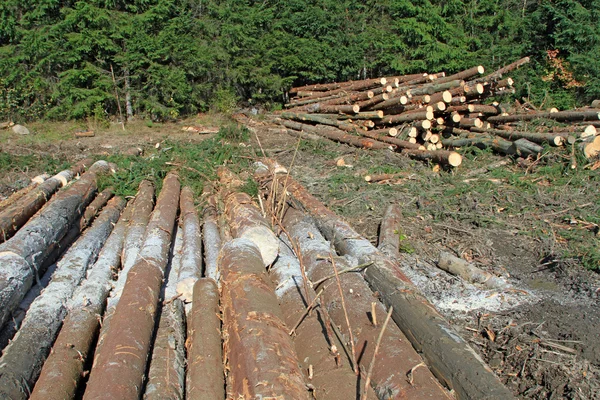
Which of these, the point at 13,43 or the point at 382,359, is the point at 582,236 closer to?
the point at 382,359

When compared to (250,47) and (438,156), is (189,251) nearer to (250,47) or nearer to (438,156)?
(438,156)

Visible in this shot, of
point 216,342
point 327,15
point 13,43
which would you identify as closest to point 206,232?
point 216,342

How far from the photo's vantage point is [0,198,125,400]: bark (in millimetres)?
3123

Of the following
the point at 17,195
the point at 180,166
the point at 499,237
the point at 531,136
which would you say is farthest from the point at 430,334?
the point at 531,136

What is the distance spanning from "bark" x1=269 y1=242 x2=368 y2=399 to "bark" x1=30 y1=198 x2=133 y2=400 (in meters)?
1.61

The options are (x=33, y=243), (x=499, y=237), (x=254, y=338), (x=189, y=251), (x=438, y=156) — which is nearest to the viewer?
(x=254, y=338)

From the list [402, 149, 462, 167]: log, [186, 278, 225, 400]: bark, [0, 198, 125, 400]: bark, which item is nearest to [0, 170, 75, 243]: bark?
[0, 198, 125, 400]: bark

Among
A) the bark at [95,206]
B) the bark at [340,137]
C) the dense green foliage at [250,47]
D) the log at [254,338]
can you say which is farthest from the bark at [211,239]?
the dense green foliage at [250,47]

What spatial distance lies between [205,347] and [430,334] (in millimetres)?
1686

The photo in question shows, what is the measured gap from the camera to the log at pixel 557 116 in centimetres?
954

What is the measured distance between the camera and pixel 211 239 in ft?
18.2

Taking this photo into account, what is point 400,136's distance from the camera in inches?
431

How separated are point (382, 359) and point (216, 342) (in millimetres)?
1239

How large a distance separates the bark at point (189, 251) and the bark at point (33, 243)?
141 cm
